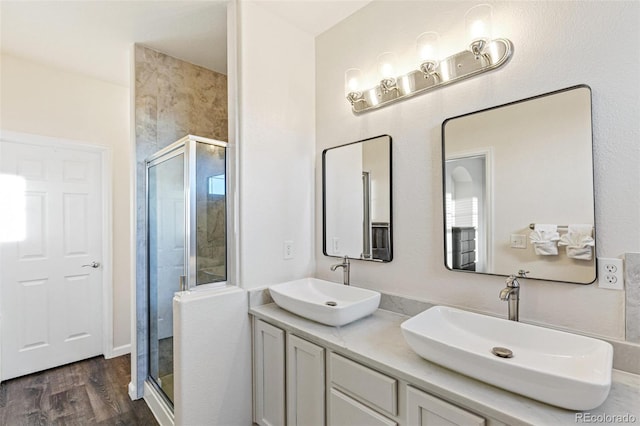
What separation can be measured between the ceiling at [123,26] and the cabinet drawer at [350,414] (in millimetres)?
2231

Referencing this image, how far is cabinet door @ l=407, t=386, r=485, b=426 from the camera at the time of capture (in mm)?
1003

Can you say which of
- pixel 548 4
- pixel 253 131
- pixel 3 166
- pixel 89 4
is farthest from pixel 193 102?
pixel 548 4

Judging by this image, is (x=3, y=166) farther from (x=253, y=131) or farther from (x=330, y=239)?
(x=330, y=239)

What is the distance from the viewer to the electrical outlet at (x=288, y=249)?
7.00 feet

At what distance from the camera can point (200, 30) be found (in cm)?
227

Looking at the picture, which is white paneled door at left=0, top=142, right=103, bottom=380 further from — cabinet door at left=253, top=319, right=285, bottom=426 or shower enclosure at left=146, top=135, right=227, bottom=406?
cabinet door at left=253, top=319, right=285, bottom=426

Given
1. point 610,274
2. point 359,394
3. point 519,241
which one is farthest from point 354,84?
point 359,394

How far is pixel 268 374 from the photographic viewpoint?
5.95 feet

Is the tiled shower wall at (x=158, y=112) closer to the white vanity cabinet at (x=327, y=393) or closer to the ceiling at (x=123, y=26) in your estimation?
the ceiling at (x=123, y=26)

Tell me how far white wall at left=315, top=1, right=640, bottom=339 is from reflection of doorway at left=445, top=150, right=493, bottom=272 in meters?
0.07

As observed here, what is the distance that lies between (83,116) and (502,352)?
3667mm

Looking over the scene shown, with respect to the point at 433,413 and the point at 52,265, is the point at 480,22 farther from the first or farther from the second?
the point at 52,265

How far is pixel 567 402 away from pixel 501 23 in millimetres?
1532

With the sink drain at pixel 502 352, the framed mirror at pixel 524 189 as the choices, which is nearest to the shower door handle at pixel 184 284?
the framed mirror at pixel 524 189
